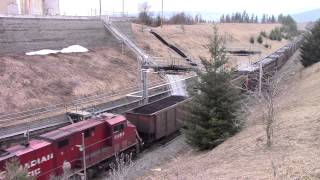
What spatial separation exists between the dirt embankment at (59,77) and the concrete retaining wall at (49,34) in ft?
5.30

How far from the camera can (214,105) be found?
997 inches

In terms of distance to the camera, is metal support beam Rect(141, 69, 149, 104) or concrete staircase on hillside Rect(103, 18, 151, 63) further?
concrete staircase on hillside Rect(103, 18, 151, 63)

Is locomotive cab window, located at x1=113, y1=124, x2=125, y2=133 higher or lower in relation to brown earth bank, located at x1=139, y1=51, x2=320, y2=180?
lower

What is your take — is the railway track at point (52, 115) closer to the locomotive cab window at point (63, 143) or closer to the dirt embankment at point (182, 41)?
the locomotive cab window at point (63, 143)

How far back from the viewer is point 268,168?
16750 mm

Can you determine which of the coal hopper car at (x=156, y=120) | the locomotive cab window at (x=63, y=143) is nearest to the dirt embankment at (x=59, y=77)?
the coal hopper car at (x=156, y=120)

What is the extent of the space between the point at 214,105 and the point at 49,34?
2743 cm

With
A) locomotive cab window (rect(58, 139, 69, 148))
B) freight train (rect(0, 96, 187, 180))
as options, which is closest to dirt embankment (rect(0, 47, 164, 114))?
freight train (rect(0, 96, 187, 180))

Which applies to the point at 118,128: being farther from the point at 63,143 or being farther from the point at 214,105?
the point at 214,105

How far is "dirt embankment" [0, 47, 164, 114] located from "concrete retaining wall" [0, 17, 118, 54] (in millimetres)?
1616

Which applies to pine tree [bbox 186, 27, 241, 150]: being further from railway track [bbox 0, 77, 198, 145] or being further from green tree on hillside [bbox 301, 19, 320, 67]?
green tree on hillside [bbox 301, 19, 320, 67]

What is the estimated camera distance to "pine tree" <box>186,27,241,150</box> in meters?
25.1

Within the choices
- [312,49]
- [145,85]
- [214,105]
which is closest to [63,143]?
[214,105]

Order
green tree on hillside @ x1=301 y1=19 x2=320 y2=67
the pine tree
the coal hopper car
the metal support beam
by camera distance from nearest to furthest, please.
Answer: the pine tree → the coal hopper car → the metal support beam → green tree on hillside @ x1=301 y1=19 x2=320 y2=67
